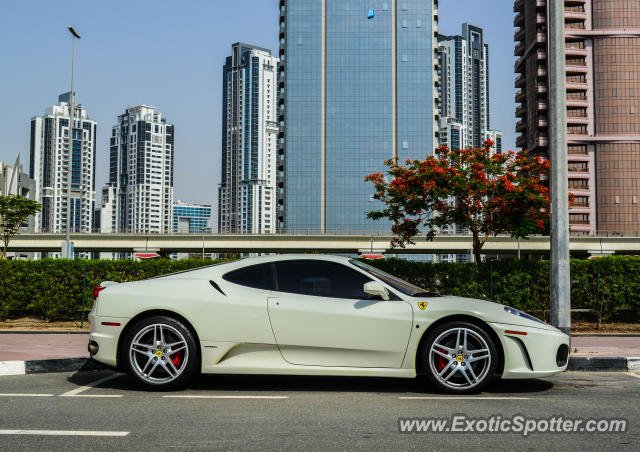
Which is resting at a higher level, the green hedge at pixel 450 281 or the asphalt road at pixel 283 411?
the green hedge at pixel 450 281

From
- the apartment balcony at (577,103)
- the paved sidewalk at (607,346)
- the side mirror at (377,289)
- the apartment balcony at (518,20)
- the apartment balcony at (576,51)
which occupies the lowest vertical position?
the paved sidewalk at (607,346)

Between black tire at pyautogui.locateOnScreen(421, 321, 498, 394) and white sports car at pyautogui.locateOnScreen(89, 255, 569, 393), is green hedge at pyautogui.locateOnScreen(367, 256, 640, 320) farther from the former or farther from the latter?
black tire at pyautogui.locateOnScreen(421, 321, 498, 394)

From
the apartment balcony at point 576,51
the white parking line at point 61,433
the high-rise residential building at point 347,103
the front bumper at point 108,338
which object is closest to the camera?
the white parking line at point 61,433

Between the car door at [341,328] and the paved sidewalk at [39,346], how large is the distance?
3.46m

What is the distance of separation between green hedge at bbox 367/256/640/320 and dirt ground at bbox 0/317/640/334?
0.23m

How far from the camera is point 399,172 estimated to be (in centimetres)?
1688

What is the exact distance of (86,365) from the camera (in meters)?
7.38

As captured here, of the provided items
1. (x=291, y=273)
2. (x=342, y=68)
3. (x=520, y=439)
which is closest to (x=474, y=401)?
(x=520, y=439)

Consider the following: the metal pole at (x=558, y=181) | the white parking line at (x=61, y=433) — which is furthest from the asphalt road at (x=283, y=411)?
the metal pole at (x=558, y=181)

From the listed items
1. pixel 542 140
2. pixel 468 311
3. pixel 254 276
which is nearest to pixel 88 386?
pixel 254 276

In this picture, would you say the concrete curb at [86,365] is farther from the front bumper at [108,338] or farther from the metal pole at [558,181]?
the front bumper at [108,338]

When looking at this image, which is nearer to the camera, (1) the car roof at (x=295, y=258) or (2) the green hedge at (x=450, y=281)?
(1) the car roof at (x=295, y=258)

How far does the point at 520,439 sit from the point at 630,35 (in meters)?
98.7

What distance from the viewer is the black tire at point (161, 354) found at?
582 centimetres
